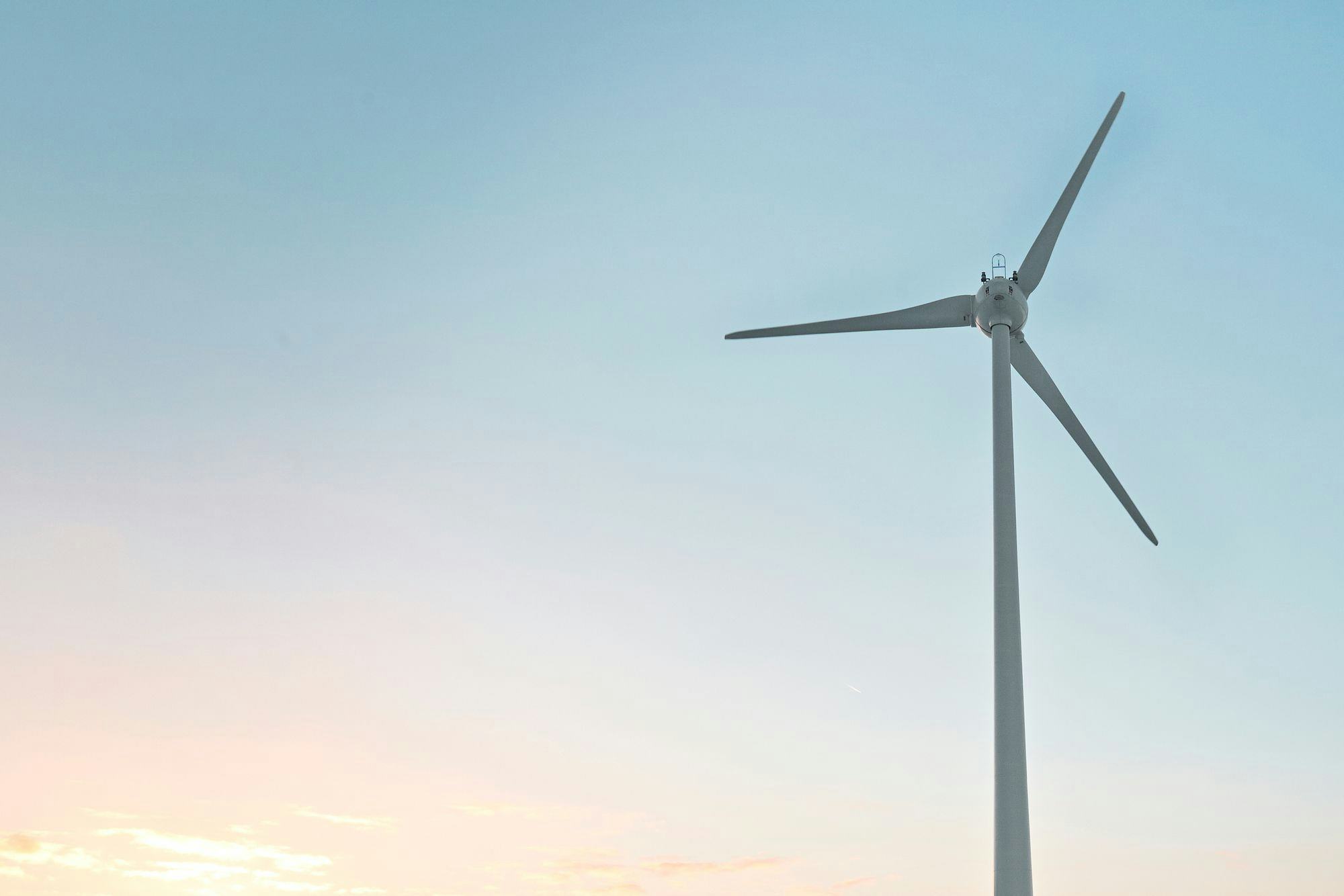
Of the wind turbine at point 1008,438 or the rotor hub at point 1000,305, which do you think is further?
the rotor hub at point 1000,305

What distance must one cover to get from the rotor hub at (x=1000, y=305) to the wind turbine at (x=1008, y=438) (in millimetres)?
36

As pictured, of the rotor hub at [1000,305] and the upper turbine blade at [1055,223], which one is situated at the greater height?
the upper turbine blade at [1055,223]

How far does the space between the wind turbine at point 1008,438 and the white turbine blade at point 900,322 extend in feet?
0.12

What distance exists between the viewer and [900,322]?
47.4m

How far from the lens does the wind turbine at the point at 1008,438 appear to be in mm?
33969

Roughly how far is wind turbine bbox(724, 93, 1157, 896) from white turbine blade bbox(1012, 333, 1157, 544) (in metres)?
0.04

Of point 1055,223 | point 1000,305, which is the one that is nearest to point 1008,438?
point 1000,305

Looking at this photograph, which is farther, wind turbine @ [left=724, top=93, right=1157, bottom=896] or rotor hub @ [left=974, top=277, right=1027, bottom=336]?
rotor hub @ [left=974, top=277, right=1027, bottom=336]

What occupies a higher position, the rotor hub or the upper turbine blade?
the upper turbine blade

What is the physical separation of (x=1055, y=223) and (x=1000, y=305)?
6.88m

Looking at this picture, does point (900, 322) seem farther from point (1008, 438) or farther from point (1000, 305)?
point (1008, 438)

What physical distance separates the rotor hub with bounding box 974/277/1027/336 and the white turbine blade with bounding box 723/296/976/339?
87cm

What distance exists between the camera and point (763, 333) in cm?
4853

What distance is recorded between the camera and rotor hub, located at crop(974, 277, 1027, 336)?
44531mm
